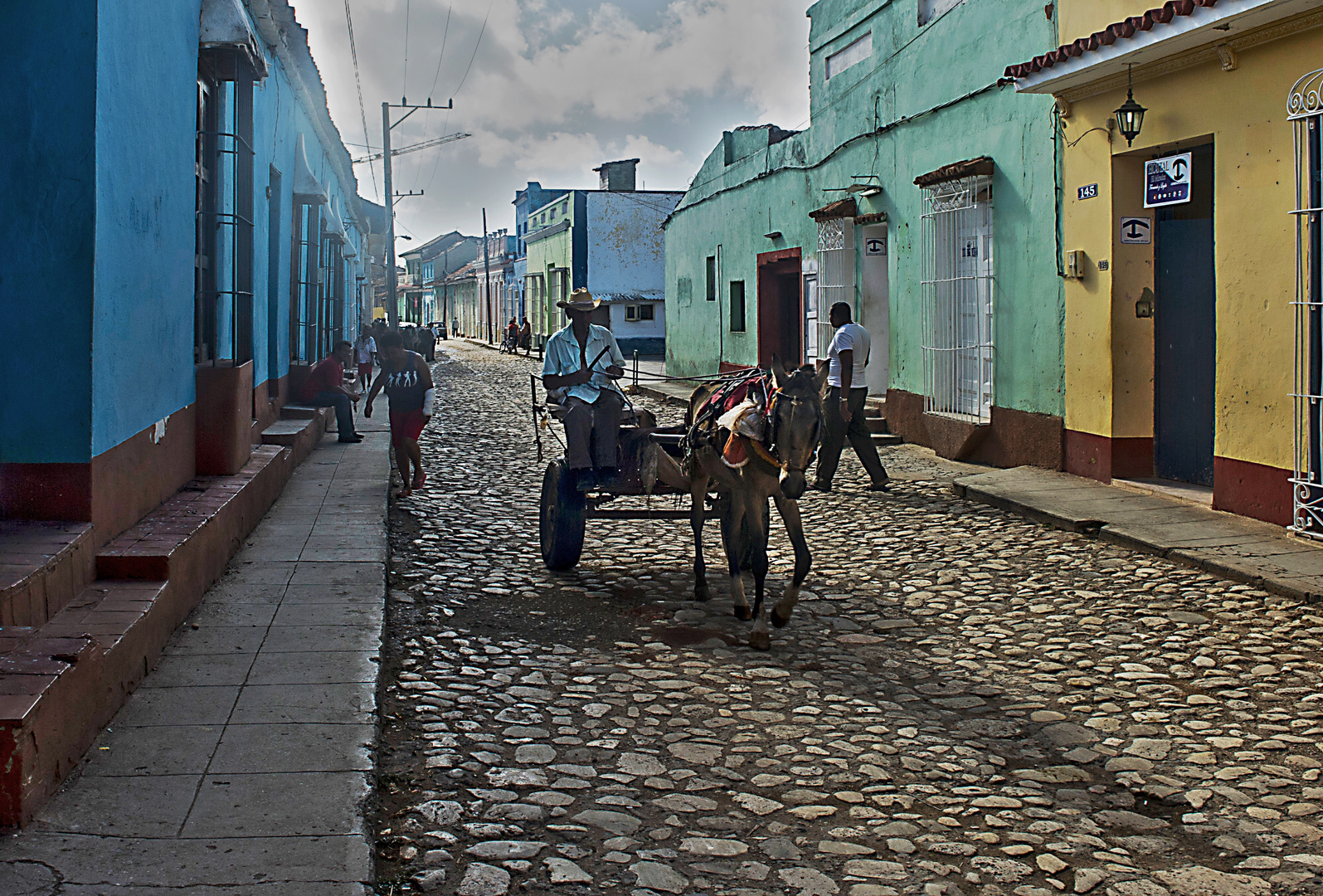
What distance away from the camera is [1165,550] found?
719cm

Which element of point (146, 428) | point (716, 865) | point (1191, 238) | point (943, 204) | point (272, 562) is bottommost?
point (716, 865)

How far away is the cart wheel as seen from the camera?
682cm

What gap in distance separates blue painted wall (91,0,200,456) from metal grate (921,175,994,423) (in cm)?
750

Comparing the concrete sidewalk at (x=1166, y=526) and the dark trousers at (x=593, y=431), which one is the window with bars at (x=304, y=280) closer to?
the dark trousers at (x=593, y=431)

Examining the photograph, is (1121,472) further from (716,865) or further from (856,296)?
(716,865)

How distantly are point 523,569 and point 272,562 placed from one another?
1.42 meters

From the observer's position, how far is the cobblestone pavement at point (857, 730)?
11.1 ft

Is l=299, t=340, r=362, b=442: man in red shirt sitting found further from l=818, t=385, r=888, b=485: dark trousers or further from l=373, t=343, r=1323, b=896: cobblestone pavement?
l=373, t=343, r=1323, b=896: cobblestone pavement

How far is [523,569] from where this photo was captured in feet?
23.4

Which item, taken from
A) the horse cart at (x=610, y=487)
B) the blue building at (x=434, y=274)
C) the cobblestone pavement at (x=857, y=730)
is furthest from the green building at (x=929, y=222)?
the blue building at (x=434, y=274)

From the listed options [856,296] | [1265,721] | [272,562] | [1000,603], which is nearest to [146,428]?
[272,562]

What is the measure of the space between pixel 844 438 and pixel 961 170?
127 inches

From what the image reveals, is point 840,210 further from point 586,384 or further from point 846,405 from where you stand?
point 586,384

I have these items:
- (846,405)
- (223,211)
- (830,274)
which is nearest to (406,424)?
(223,211)
